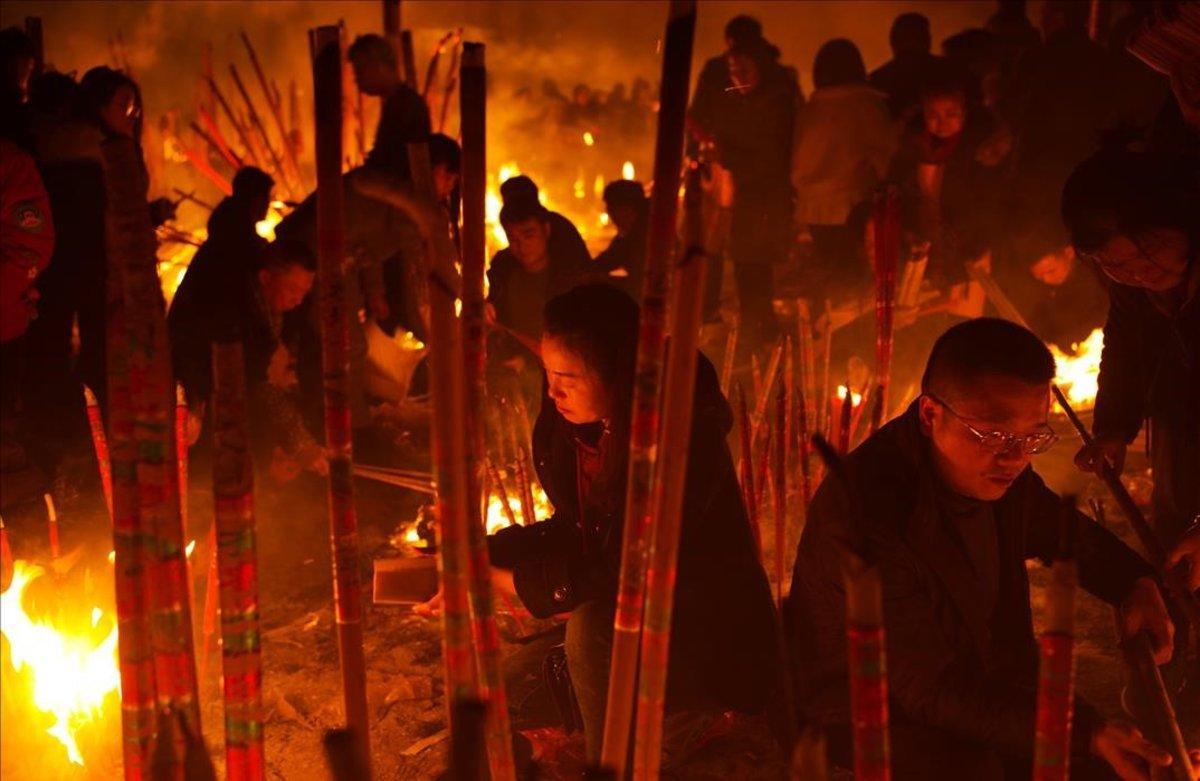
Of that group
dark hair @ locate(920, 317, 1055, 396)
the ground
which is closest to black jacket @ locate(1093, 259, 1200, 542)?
dark hair @ locate(920, 317, 1055, 396)

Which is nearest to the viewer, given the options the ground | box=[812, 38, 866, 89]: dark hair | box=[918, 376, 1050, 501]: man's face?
box=[918, 376, 1050, 501]: man's face

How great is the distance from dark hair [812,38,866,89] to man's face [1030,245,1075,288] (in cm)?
140

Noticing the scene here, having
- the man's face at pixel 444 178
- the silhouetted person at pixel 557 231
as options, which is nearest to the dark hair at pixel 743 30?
the silhouetted person at pixel 557 231

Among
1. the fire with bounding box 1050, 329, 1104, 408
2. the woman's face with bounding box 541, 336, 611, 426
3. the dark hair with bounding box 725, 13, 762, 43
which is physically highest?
the dark hair with bounding box 725, 13, 762, 43

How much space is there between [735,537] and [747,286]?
4.34 meters

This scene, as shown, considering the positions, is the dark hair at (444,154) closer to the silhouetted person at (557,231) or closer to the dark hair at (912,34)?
the silhouetted person at (557,231)

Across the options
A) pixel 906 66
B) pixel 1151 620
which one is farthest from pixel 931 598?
pixel 906 66

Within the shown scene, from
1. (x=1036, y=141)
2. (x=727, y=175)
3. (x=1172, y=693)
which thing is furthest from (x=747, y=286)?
(x=1172, y=693)

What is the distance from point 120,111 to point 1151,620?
12.3ft

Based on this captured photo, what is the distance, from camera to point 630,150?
11.3 m

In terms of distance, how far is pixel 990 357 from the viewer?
6.61ft

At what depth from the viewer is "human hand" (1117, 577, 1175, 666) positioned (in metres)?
2.14

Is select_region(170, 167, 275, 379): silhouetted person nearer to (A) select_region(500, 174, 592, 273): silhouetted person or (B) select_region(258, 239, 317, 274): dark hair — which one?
(B) select_region(258, 239, 317, 274): dark hair

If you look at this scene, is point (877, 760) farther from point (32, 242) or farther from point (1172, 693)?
point (32, 242)
